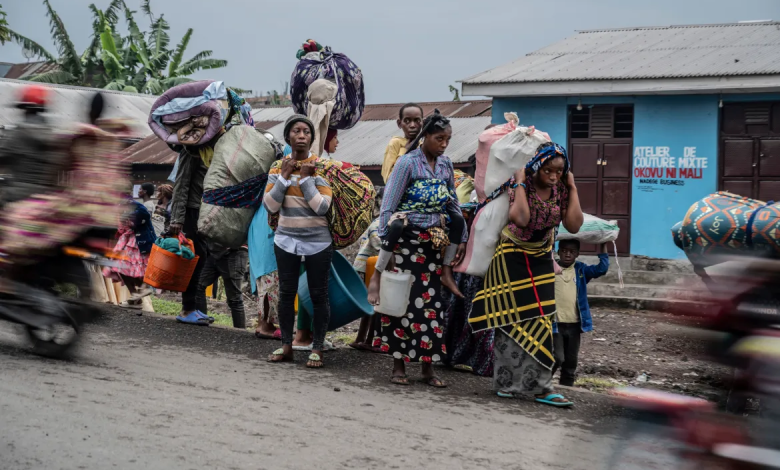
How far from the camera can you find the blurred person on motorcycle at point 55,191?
17.0 ft

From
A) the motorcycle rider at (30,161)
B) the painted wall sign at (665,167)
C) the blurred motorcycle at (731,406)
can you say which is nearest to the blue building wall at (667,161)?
the painted wall sign at (665,167)

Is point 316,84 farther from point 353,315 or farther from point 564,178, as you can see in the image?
point 564,178

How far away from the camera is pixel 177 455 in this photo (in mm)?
4336

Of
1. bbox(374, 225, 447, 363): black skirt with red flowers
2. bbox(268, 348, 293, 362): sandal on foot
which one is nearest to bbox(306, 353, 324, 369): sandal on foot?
bbox(268, 348, 293, 362): sandal on foot

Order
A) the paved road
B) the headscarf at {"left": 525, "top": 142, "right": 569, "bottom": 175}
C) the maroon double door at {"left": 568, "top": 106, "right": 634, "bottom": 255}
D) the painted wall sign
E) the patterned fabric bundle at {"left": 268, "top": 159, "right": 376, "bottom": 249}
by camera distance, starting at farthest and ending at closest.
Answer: the maroon double door at {"left": 568, "top": 106, "right": 634, "bottom": 255} < the painted wall sign < the patterned fabric bundle at {"left": 268, "top": 159, "right": 376, "bottom": 249} < the headscarf at {"left": 525, "top": 142, "right": 569, "bottom": 175} < the paved road

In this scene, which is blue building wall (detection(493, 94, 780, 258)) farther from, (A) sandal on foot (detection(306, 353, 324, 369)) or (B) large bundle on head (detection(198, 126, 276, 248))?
(A) sandal on foot (detection(306, 353, 324, 369))

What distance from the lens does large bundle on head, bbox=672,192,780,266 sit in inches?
216

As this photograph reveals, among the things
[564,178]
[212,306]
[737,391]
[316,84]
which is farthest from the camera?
[212,306]

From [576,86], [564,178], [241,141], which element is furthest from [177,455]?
[576,86]

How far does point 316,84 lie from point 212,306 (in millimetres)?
6478

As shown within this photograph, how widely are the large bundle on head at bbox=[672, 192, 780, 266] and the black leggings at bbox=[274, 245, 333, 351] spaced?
2.68m

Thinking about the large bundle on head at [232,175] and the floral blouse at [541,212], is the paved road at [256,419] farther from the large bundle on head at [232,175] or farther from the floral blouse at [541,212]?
the large bundle on head at [232,175]

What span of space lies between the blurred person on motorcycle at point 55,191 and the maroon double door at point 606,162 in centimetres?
1181

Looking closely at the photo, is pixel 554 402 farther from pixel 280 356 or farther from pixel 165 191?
pixel 165 191
